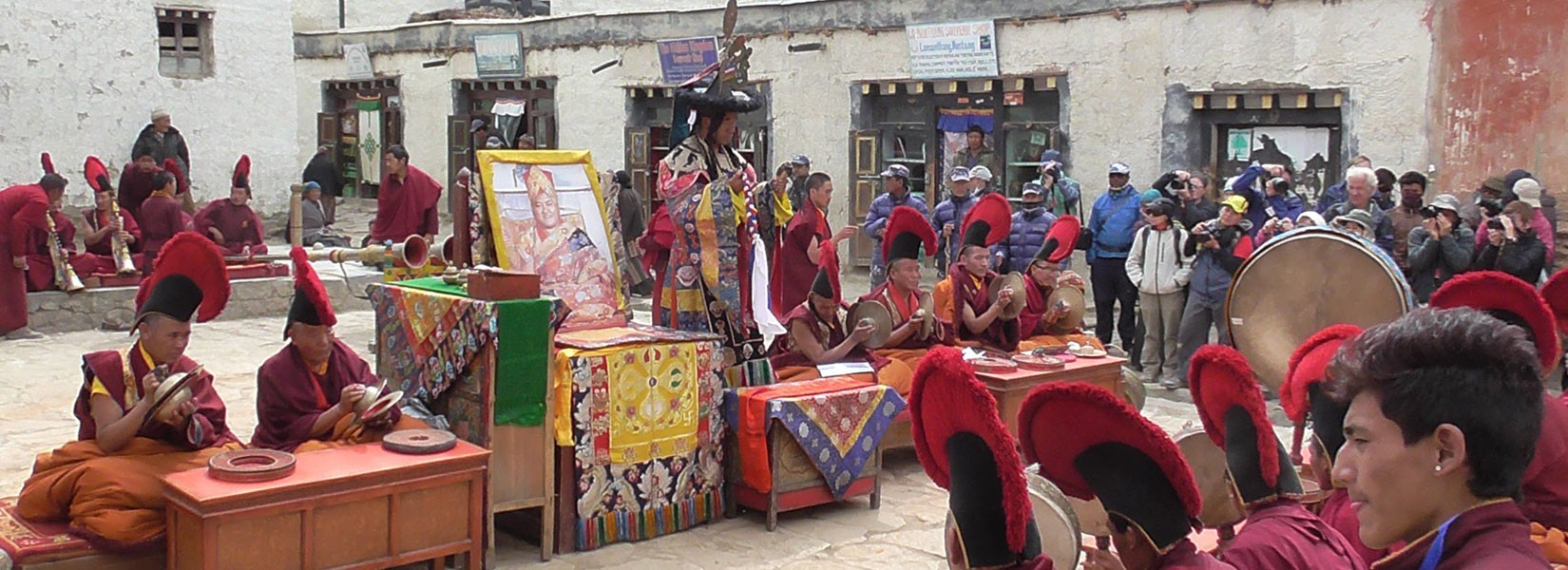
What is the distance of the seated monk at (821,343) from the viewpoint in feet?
21.5

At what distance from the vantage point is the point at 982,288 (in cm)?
771

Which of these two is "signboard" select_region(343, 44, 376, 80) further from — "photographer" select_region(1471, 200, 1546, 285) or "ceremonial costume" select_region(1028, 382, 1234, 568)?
"ceremonial costume" select_region(1028, 382, 1234, 568)

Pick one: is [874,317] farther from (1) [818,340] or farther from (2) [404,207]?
(2) [404,207]

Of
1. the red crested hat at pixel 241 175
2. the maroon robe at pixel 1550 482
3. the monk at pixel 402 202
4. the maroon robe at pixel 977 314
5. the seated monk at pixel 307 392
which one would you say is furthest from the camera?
the red crested hat at pixel 241 175

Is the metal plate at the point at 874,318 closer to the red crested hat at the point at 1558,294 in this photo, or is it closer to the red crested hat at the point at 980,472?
the red crested hat at the point at 1558,294

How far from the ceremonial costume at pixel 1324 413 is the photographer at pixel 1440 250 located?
197 inches

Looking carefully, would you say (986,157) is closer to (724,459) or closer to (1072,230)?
(1072,230)

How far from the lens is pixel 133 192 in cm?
1324

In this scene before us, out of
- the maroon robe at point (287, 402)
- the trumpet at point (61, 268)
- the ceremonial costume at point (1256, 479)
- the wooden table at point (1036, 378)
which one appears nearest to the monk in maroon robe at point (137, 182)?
the trumpet at point (61, 268)

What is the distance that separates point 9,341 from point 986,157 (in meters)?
9.08

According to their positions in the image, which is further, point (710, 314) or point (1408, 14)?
point (1408, 14)

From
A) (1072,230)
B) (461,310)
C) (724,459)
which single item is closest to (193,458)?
(461,310)

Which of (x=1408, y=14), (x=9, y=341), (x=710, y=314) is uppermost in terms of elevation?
(x=1408, y=14)

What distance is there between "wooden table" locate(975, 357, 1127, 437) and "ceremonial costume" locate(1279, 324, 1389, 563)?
108 inches
